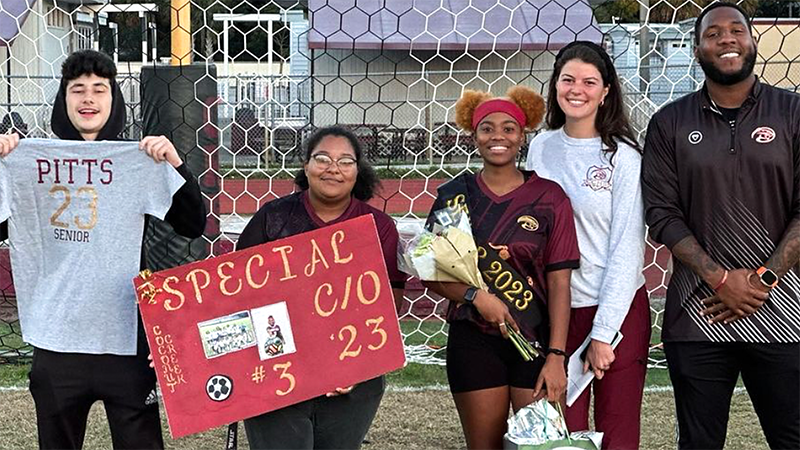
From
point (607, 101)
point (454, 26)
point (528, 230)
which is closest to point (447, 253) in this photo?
point (528, 230)

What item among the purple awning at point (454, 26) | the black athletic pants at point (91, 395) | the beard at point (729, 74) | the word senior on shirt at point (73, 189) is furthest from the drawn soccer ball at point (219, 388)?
the purple awning at point (454, 26)

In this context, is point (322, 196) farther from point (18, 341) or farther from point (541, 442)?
point (18, 341)

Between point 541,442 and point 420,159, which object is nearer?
point 541,442

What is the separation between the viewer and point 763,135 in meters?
3.24

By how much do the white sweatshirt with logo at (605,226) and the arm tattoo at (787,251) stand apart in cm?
39

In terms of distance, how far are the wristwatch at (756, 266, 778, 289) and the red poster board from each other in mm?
1105

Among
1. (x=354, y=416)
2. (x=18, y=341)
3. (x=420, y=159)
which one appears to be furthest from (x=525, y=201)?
(x=420, y=159)

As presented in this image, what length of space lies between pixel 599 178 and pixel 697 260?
0.39 m

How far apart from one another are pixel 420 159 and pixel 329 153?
19.0 feet

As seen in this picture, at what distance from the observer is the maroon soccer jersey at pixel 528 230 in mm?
3248

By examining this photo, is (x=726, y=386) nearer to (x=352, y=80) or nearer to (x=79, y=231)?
(x=79, y=231)

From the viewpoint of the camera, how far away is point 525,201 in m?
3.28

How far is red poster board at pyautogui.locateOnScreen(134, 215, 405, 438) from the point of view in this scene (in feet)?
10.5

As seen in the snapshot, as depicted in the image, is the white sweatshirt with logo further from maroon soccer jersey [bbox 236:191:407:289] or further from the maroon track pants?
maroon soccer jersey [bbox 236:191:407:289]
